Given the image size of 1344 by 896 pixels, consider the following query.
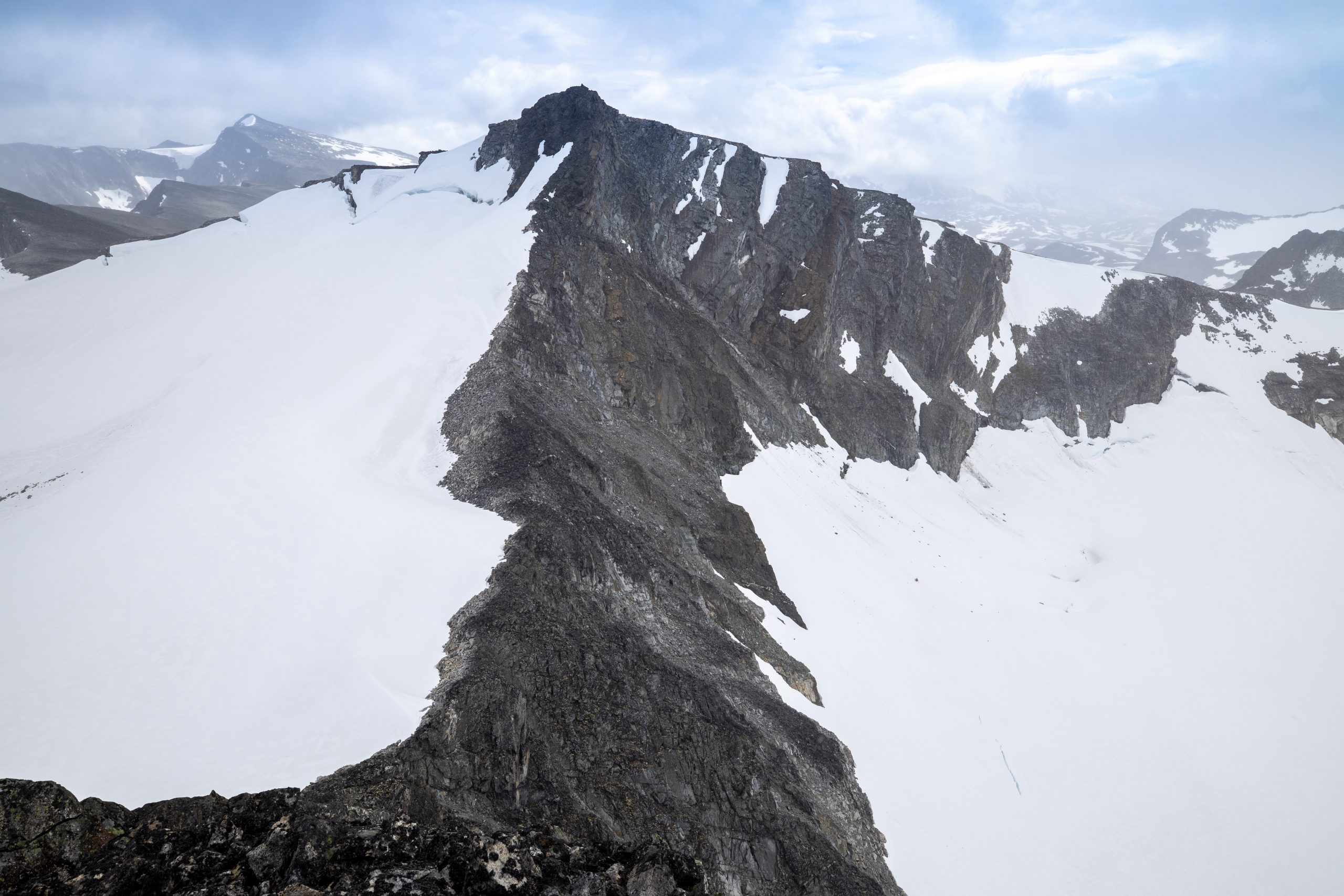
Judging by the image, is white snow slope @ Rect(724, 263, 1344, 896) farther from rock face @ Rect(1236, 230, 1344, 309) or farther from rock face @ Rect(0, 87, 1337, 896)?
rock face @ Rect(1236, 230, 1344, 309)

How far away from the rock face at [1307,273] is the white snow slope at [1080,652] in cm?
6609

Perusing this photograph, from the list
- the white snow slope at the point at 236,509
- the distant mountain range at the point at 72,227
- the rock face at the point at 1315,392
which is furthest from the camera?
the rock face at the point at 1315,392

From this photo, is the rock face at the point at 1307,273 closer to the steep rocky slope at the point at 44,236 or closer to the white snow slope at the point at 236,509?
the white snow slope at the point at 236,509

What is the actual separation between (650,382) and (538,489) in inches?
649

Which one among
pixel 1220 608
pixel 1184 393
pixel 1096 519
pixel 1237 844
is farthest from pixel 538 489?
pixel 1184 393

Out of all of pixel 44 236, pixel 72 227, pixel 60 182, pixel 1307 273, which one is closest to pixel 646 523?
pixel 44 236

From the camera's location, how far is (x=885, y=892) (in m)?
17.6

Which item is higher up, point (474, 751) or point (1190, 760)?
point (474, 751)

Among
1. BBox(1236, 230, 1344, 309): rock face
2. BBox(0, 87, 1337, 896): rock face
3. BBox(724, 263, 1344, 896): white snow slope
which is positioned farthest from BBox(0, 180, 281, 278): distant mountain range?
BBox(1236, 230, 1344, 309): rock face

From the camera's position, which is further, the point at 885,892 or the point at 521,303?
the point at 521,303

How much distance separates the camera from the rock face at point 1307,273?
108375 mm

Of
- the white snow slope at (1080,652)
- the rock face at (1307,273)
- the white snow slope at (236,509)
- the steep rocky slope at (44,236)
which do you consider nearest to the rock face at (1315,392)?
the white snow slope at (1080,652)

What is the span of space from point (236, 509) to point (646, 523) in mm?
14425

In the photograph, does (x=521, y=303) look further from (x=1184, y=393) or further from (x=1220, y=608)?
(x=1184, y=393)
